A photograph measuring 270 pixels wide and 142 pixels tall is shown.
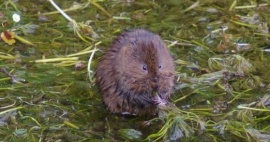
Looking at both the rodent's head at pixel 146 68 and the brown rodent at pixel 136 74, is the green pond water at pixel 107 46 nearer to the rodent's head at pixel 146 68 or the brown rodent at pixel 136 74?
the brown rodent at pixel 136 74

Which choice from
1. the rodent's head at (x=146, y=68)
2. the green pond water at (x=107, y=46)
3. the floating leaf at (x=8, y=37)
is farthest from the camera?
the floating leaf at (x=8, y=37)

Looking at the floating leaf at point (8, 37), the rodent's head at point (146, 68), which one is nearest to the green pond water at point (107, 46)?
the floating leaf at point (8, 37)

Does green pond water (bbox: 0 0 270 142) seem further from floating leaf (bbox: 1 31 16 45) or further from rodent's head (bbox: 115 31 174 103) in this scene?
rodent's head (bbox: 115 31 174 103)

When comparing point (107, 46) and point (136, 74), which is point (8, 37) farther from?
point (136, 74)

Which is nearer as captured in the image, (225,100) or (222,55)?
A: (225,100)

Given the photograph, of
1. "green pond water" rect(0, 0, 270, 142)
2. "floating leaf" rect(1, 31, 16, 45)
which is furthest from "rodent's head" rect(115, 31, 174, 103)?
"floating leaf" rect(1, 31, 16, 45)

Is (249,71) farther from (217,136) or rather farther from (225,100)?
(217,136)

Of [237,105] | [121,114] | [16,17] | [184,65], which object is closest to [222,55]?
[184,65]
